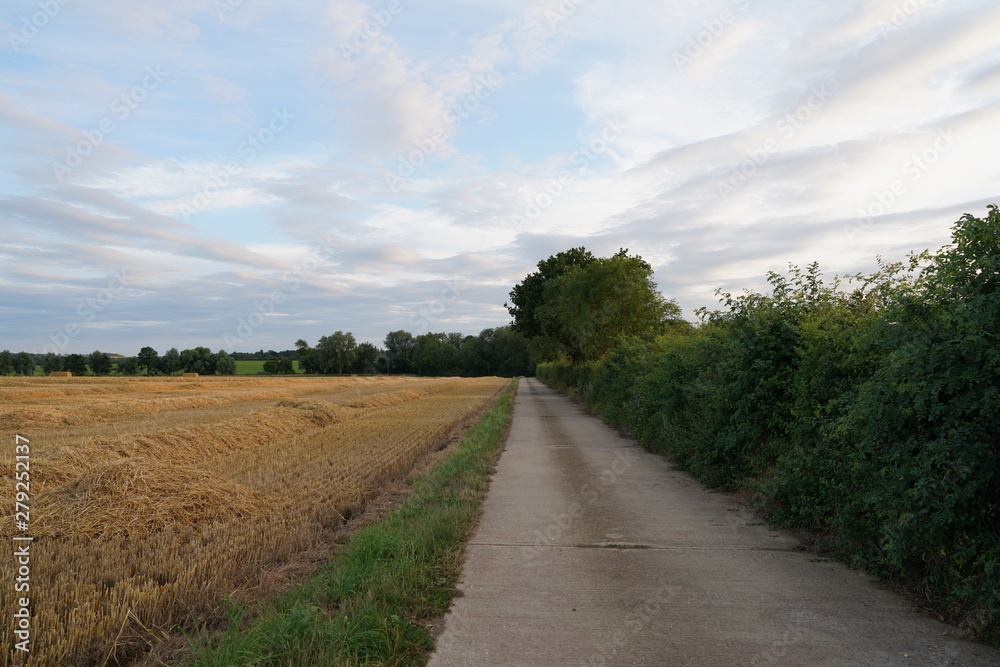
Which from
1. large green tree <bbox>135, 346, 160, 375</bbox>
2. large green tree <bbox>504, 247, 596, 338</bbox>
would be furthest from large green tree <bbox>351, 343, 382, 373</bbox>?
large green tree <bbox>504, 247, 596, 338</bbox>

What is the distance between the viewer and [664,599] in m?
4.73

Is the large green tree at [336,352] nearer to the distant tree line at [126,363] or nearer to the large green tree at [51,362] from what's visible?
the distant tree line at [126,363]

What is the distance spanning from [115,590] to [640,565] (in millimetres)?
4697

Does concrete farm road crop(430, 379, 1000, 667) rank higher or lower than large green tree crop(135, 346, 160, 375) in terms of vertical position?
lower

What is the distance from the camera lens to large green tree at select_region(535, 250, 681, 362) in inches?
1330

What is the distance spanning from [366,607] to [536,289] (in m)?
45.9

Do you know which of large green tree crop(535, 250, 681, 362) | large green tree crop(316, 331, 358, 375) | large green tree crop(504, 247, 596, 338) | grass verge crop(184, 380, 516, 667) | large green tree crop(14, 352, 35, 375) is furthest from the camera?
large green tree crop(316, 331, 358, 375)

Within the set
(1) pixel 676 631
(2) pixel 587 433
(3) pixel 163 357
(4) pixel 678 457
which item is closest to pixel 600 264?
(2) pixel 587 433

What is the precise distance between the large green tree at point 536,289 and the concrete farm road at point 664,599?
122ft

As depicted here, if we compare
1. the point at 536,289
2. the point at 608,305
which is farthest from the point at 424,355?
the point at 608,305

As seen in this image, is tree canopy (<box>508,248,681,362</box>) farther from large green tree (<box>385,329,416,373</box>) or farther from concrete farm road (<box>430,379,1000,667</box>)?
large green tree (<box>385,329,416,373</box>)

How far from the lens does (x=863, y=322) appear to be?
5.83 m

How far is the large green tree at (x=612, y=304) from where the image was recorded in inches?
1330

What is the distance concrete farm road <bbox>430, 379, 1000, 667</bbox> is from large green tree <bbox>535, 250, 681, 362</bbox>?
2602 centimetres
